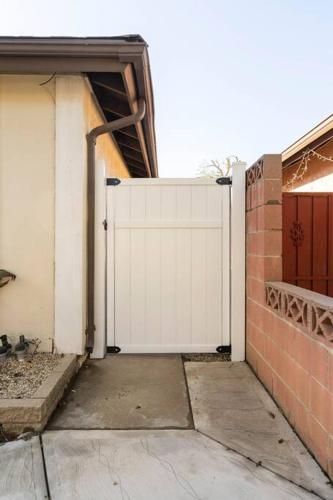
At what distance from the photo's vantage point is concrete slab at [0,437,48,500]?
1855mm

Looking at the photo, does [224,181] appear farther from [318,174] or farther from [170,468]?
[318,174]

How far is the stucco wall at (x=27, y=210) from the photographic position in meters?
3.54

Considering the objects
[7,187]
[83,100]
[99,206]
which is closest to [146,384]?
[99,206]

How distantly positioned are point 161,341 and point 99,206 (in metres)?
1.67

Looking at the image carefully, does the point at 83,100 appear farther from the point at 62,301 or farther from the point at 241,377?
the point at 241,377

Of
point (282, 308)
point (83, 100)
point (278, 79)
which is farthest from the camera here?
point (278, 79)

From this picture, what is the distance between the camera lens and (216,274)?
3.99 metres

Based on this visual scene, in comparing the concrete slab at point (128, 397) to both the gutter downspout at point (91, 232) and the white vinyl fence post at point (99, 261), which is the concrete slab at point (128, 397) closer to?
the white vinyl fence post at point (99, 261)

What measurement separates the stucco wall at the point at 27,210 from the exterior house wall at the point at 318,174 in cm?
444

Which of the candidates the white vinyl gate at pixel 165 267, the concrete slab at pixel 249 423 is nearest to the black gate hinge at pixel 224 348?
the white vinyl gate at pixel 165 267

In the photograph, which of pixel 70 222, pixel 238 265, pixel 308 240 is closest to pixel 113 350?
pixel 70 222

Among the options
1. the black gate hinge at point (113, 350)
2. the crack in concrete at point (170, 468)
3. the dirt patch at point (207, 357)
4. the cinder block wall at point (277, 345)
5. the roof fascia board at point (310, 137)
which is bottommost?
the crack in concrete at point (170, 468)

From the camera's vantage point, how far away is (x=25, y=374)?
9.94 feet

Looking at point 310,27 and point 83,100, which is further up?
point 310,27
